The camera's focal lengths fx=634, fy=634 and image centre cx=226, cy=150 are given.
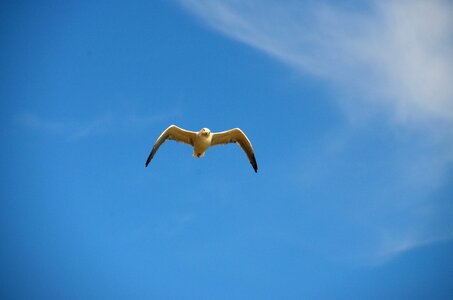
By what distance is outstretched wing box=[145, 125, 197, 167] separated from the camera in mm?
31719

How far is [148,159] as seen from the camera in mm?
32125

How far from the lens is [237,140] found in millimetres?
32500

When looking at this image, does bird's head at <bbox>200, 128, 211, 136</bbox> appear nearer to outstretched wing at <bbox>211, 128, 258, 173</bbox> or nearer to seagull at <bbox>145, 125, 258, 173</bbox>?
seagull at <bbox>145, 125, 258, 173</bbox>

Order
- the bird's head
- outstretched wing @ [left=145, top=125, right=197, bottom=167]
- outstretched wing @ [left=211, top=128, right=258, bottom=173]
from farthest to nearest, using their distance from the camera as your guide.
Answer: outstretched wing @ [left=211, top=128, right=258, bottom=173], outstretched wing @ [left=145, top=125, right=197, bottom=167], the bird's head

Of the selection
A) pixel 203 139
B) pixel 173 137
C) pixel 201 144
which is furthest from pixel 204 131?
pixel 173 137

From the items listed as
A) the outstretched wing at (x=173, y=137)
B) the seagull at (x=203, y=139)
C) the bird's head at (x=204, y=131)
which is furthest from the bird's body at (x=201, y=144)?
the outstretched wing at (x=173, y=137)

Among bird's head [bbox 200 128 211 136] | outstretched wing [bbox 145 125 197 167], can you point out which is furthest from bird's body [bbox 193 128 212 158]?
outstretched wing [bbox 145 125 197 167]

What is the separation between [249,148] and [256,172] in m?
1.32

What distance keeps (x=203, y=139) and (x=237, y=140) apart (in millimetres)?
2209

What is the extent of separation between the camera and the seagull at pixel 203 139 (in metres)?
31.2

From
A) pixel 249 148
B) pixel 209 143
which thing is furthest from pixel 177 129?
pixel 249 148

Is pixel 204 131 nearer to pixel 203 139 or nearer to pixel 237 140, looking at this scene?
pixel 203 139

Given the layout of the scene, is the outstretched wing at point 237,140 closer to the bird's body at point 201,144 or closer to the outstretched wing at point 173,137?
the bird's body at point 201,144

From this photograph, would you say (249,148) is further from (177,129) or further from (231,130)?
(177,129)
